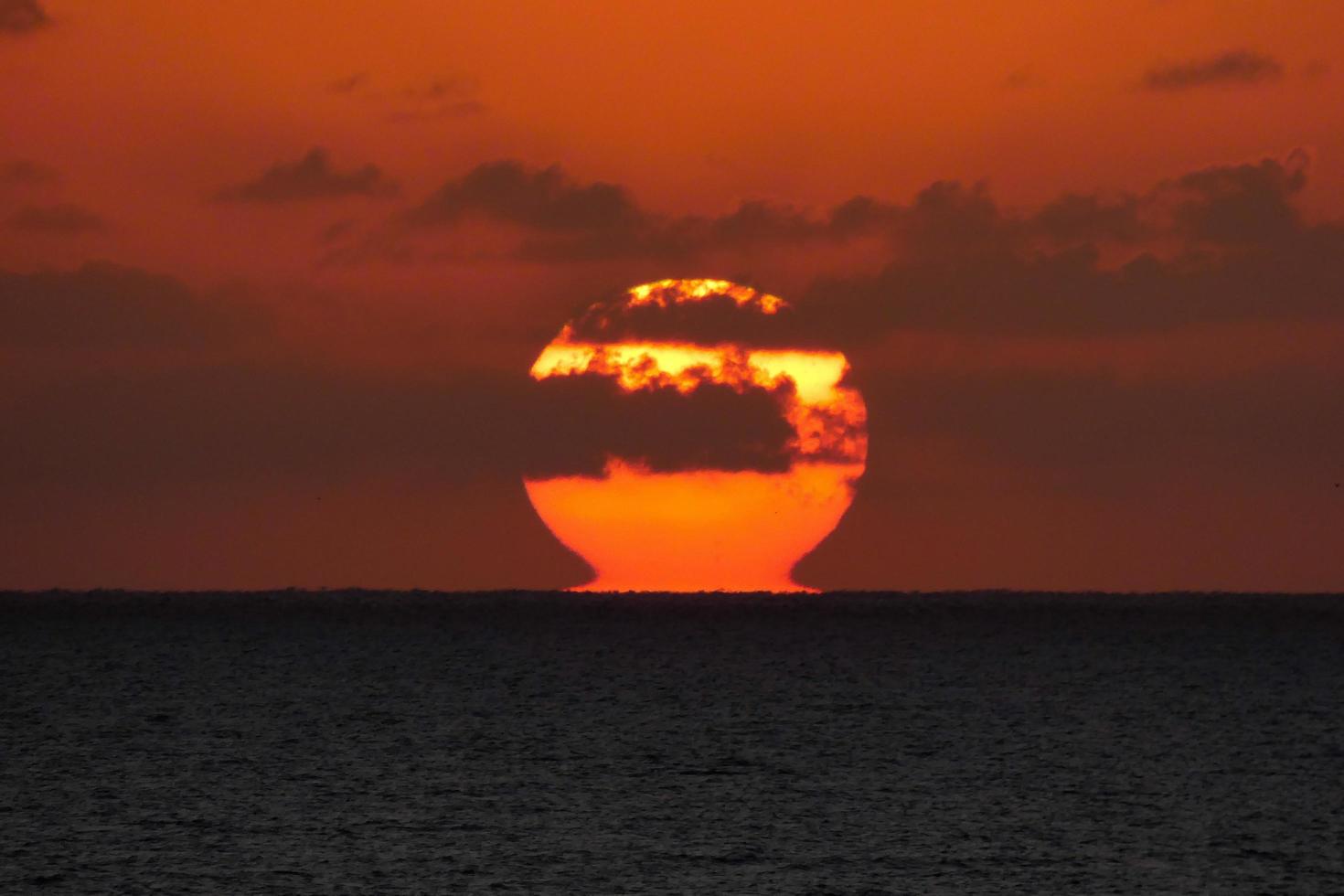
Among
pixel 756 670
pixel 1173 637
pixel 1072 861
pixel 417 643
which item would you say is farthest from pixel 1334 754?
pixel 1173 637

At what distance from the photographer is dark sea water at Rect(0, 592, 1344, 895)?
4081cm

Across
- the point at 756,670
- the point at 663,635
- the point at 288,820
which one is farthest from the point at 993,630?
the point at 288,820

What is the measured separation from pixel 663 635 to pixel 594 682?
73.4 m

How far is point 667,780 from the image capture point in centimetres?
5644

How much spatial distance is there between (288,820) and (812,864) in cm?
1282

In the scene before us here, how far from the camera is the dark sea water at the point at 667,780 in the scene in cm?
4081

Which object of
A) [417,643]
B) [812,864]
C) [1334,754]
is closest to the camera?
[812,864]

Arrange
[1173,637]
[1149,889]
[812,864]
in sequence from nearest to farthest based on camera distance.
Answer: [1149,889] < [812,864] < [1173,637]

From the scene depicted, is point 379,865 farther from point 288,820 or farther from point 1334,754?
point 1334,754

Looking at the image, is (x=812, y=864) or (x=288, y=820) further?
(x=288, y=820)

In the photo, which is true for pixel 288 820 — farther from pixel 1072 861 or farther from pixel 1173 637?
pixel 1173 637

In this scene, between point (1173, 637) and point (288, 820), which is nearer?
point (288, 820)

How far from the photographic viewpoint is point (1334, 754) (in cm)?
6494

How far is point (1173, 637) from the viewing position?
17288cm
